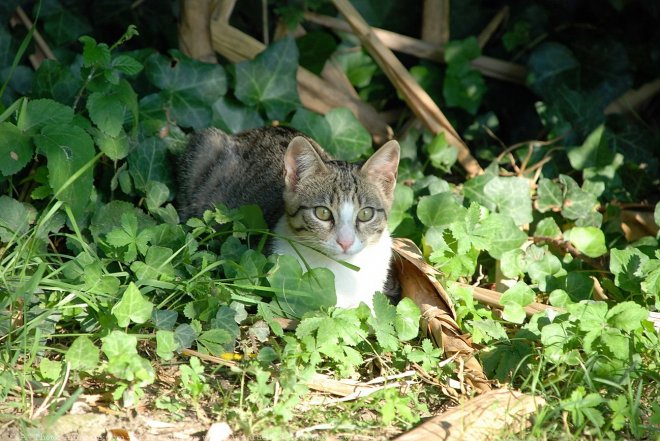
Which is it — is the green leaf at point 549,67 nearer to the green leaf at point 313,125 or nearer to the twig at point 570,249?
the twig at point 570,249

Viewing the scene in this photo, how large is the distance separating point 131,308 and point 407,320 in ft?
4.15

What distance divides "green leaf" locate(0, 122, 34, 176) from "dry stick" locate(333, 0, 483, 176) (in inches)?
91.0

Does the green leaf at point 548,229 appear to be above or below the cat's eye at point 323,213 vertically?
below

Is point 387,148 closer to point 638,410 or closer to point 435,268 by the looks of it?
point 435,268

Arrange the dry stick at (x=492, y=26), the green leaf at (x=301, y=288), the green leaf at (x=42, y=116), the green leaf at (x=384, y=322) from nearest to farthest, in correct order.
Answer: the green leaf at (x=384, y=322), the green leaf at (x=301, y=288), the green leaf at (x=42, y=116), the dry stick at (x=492, y=26)

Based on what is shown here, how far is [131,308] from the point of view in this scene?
3520 millimetres

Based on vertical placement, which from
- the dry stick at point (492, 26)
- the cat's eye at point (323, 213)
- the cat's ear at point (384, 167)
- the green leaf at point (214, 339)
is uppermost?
the dry stick at point (492, 26)

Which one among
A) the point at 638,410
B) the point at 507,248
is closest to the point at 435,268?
the point at 507,248

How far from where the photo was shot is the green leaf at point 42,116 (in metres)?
4.10

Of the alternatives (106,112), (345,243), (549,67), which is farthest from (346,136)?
(106,112)

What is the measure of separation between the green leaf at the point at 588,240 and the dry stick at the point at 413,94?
901 millimetres

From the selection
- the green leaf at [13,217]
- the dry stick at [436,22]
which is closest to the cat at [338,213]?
the green leaf at [13,217]

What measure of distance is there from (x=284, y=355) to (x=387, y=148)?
4.22 feet

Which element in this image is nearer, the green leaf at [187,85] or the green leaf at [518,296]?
the green leaf at [518,296]
